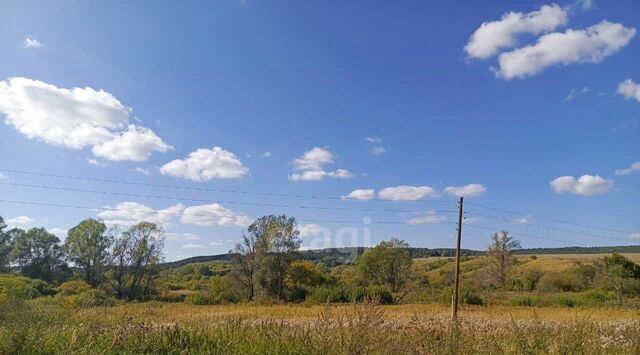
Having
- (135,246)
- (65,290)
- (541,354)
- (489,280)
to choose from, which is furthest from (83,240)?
→ (541,354)

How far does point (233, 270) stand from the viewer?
52469mm

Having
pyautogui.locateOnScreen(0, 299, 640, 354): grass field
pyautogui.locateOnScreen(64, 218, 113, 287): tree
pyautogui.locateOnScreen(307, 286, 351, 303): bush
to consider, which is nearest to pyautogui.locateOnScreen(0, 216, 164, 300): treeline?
pyautogui.locateOnScreen(64, 218, 113, 287): tree

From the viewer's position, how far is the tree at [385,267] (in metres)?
58.0

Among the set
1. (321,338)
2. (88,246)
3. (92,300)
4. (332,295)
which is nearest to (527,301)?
(332,295)

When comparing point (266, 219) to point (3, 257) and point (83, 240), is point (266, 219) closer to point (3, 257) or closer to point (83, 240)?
point (83, 240)

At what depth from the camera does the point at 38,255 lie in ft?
204

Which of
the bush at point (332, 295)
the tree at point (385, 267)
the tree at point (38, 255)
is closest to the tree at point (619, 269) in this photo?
the tree at point (385, 267)

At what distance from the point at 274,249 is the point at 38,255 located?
34.1m

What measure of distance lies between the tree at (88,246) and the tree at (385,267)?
104 ft

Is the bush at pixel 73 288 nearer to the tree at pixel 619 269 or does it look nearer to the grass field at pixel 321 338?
the grass field at pixel 321 338

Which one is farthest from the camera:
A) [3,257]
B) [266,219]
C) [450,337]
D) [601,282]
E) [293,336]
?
[3,257]

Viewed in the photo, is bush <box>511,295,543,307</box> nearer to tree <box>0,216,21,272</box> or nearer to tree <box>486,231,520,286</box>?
tree <box>486,231,520,286</box>

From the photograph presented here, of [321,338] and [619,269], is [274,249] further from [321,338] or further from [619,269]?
[321,338]

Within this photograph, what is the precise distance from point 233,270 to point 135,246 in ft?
41.1
